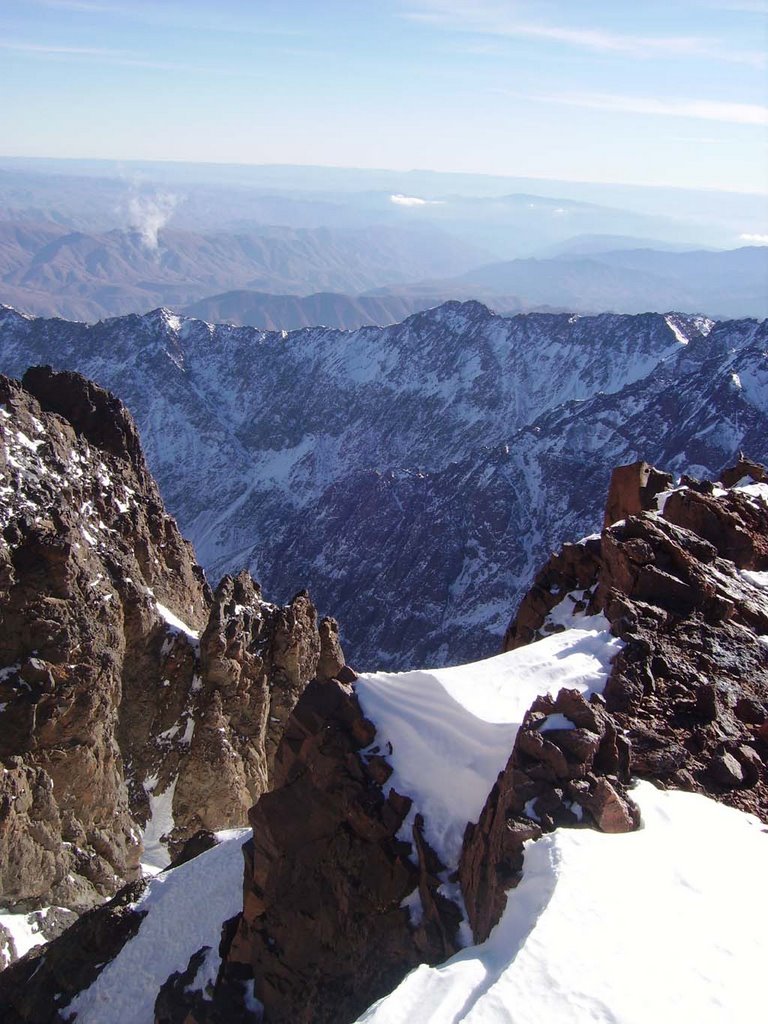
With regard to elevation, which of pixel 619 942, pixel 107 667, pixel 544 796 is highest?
pixel 544 796

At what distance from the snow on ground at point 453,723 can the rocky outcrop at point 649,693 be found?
886 mm

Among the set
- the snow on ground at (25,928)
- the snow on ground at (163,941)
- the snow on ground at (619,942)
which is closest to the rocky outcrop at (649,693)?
the snow on ground at (619,942)

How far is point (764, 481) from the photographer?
46031 mm

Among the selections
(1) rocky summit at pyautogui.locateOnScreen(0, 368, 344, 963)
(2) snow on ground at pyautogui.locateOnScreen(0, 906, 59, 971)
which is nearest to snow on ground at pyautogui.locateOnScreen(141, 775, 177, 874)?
(1) rocky summit at pyautogui.locateOnScreen(0, 368, 344, 963)

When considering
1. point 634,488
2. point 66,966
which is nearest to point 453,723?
point 66,966

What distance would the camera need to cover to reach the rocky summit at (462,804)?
1641cm

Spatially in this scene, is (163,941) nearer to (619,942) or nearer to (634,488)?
(619,942)

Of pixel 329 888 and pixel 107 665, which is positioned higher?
pixel 329 888

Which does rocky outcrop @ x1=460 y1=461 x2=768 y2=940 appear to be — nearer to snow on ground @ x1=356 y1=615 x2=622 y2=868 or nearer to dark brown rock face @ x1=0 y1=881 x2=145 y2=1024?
snow on ground @ x1=356 y1=615 x2=622 y2=868

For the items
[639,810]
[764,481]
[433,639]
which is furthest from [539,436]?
[639,810]

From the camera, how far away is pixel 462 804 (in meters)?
19.2

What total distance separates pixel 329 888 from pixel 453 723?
15.4 feet

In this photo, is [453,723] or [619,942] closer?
[619,942]

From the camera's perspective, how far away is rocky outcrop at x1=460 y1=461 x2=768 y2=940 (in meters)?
17.0
